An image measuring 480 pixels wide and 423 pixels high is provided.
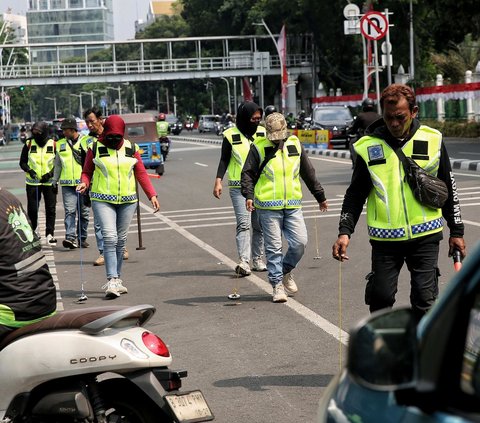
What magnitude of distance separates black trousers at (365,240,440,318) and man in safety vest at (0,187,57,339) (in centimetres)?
198

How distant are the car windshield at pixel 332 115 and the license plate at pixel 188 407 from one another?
1571 inches

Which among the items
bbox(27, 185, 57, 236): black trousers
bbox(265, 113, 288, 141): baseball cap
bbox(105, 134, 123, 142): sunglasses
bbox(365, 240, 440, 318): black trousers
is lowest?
bbox(27, 185, 57, 236): black trousers

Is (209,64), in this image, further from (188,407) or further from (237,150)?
(188,407)

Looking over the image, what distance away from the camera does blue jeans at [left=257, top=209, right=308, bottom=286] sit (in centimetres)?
1070

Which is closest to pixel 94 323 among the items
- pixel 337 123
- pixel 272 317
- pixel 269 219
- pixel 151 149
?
pixel 272 317

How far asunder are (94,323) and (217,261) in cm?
895

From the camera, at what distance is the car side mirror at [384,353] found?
2.65m

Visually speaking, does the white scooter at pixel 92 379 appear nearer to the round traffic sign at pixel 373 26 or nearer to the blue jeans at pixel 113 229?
the blue jeans at pixel 113 229

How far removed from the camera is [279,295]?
1068 centimetres

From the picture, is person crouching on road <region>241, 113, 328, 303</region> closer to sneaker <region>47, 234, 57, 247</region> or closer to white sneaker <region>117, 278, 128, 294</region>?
white sneaker <region>117, 278, 128, 294</region>

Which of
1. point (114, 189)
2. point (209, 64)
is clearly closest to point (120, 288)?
point (114, 189)

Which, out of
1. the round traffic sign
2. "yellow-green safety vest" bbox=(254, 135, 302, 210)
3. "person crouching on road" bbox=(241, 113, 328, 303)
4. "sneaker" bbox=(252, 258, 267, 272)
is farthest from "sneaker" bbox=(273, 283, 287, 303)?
the round traffic sign

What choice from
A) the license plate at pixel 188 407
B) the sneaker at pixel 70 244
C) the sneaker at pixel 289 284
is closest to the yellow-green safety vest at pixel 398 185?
the license plate at pixel 188 407

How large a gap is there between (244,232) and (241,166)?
2.55 ft
